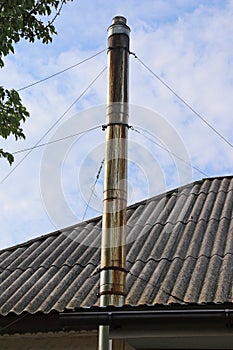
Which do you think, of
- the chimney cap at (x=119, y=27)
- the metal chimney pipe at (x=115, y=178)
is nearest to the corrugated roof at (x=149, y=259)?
the metal chimney pipe at (x=115, y=178)

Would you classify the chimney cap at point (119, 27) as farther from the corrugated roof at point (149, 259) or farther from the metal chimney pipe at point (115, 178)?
the corrugated roof at point (149, 259)

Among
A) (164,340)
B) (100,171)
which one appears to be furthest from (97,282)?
(100,171)

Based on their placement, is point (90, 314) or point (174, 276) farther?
point (174, 276)

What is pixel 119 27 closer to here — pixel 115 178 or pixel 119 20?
pixel 119 20

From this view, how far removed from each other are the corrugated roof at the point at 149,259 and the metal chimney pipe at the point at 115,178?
3.52 ft

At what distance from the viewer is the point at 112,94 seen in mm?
4941

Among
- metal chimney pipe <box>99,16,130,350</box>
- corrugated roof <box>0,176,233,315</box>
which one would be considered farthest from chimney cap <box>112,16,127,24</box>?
corrugated roof <box>0,176,233,315</box>

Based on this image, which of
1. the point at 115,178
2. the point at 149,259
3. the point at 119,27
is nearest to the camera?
the point at 115,178

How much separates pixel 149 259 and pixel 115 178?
2054 mm

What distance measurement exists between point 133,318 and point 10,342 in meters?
2.35

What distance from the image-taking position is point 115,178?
4695mm

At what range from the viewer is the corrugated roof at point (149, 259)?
18.6 feet

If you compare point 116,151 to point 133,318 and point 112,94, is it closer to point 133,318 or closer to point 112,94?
point 112,94

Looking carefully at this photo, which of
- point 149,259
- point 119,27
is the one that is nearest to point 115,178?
point 119,27
